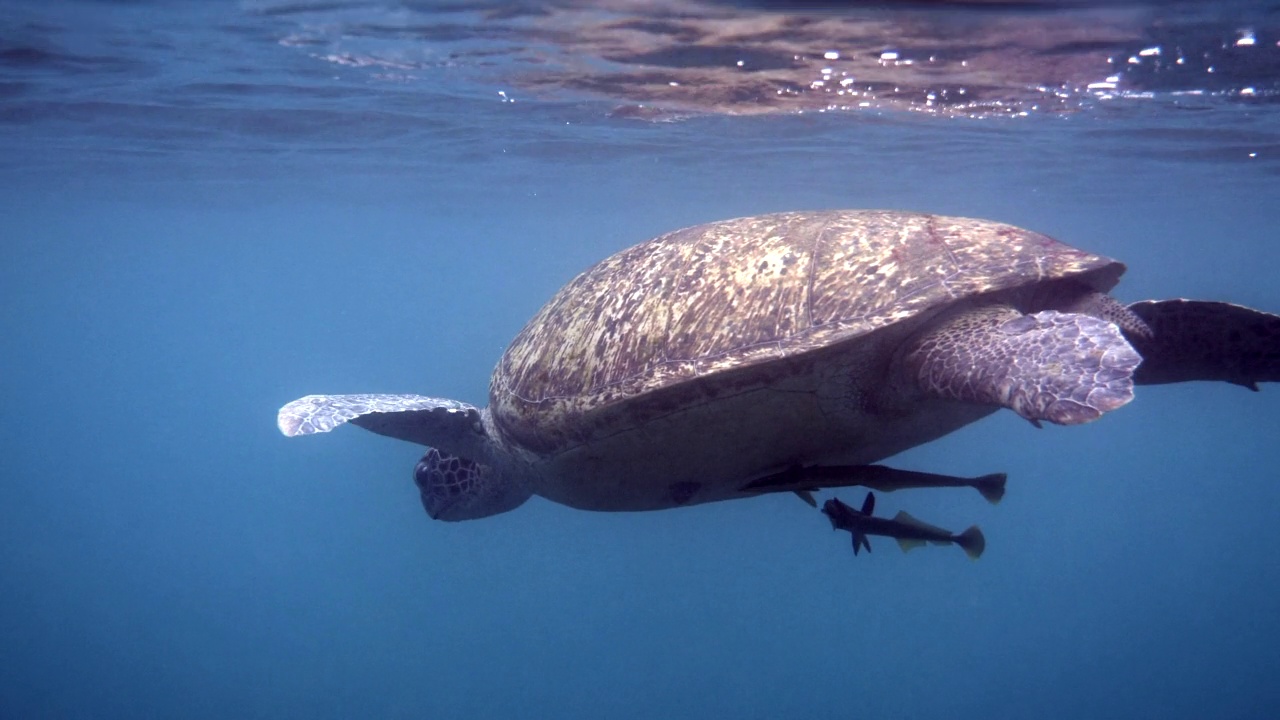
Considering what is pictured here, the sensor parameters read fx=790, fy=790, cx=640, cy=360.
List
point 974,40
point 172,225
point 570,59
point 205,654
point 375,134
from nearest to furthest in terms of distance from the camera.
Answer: point 974,40 < point 570,59 < point 375,134 < point 205,654 < point 172,225

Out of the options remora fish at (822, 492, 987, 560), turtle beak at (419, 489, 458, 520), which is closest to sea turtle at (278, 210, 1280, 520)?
remora fish at (822, 492, 987, 560)

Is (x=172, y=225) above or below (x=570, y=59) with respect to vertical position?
below

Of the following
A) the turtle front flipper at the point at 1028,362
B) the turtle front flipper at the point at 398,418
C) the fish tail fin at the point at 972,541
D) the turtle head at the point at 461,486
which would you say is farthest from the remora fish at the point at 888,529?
the turtle front flipper at the point at 398,418

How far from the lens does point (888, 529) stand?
6461 mm

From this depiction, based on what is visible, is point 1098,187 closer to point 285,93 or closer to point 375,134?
point 375,134

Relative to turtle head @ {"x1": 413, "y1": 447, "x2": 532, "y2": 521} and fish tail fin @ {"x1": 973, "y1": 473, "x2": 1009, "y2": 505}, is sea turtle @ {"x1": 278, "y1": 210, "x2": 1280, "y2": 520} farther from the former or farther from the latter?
turtle head @ {"x1": 413, "y1": 447, "x2": 532, "y2": 521}

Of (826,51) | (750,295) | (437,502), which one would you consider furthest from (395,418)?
(826,51)

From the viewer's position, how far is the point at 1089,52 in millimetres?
11406

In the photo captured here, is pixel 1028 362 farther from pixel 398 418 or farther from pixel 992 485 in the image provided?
pixel 398 418

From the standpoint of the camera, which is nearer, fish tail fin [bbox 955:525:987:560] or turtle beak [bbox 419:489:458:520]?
fish tail fin [bbox 955:525:987:560]

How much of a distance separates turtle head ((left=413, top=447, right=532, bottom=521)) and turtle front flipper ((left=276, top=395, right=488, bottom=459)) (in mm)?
323

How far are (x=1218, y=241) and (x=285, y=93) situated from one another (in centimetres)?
4728

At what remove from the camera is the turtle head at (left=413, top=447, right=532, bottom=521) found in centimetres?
785

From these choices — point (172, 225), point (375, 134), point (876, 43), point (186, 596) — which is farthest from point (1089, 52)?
point (186, 596)
